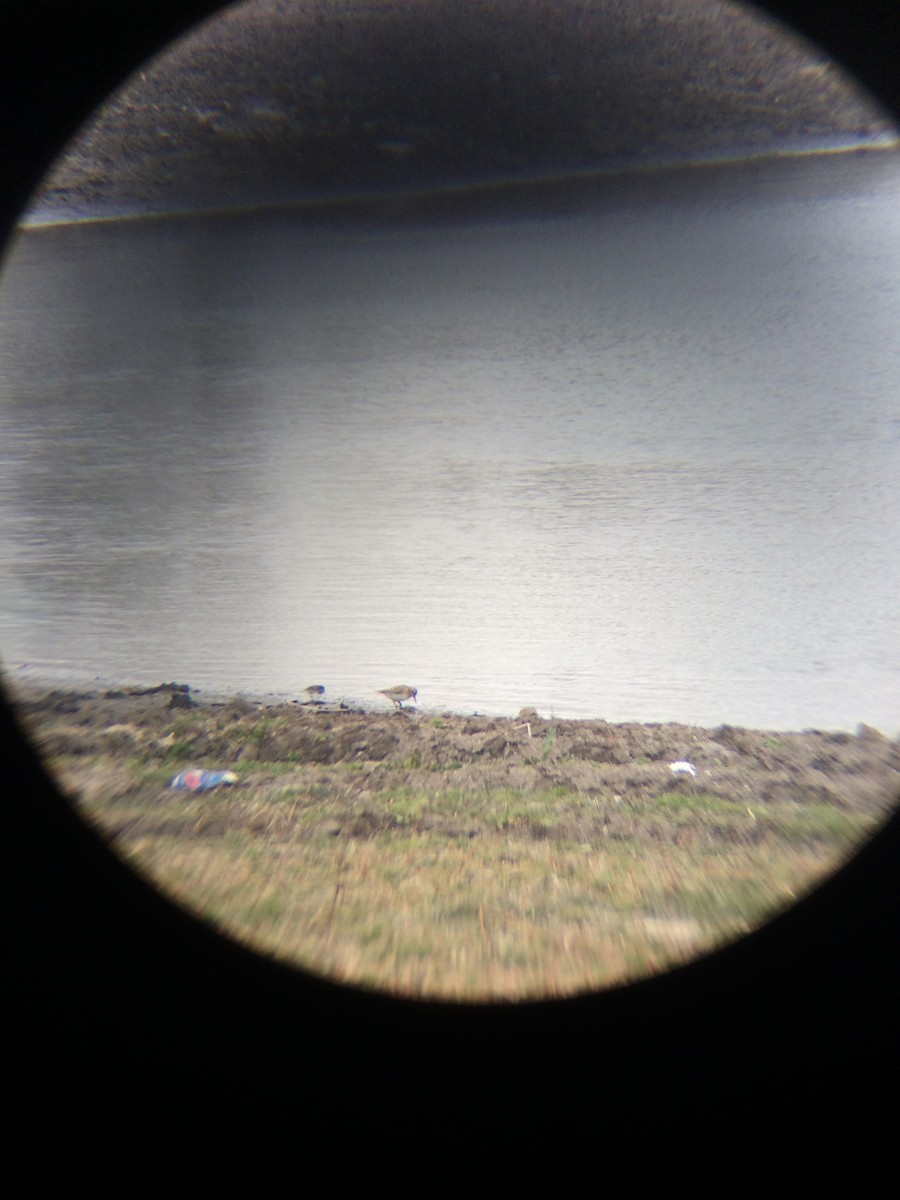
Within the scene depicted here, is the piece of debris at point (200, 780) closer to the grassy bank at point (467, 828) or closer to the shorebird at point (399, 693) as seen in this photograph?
the grassy bank at point (467, 828)

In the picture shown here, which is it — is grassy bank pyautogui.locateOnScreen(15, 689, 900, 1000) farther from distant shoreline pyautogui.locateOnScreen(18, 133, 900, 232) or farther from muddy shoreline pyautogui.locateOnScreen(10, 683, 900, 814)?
distant shoreline pyautogui.locateOnScreen(18, 133, 900, 232)

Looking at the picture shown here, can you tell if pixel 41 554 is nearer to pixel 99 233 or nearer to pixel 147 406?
pixel 147 406

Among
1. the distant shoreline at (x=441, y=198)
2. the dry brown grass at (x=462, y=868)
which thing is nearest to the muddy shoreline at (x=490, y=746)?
the dry brown grass at (x=462, y=868)

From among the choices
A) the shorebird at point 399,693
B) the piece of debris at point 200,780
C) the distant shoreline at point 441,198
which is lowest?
the piece of debris at point 200,780

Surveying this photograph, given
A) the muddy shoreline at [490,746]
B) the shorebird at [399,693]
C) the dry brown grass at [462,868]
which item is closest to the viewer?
the dry brown grass at [462,868]

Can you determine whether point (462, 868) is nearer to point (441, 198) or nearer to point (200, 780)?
point (200, 780)

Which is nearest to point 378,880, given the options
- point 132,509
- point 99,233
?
point 132,509

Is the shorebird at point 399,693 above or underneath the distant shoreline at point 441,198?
underneath
